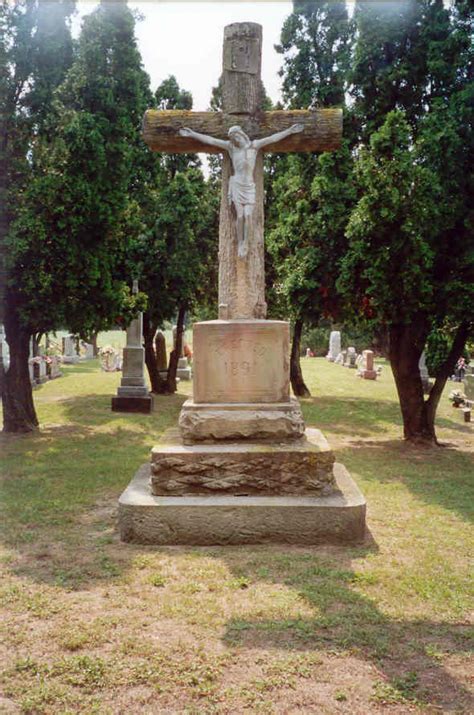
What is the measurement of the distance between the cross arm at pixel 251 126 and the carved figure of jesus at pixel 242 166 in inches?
2.5

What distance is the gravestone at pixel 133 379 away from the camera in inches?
556

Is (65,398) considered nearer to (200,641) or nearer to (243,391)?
(243,391)

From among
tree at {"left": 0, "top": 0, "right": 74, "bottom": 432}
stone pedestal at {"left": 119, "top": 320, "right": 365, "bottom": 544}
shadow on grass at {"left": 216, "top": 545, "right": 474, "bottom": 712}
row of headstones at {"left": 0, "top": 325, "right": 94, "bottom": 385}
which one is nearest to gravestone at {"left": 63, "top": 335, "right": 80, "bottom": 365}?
row of headstones at {"left": 0, "top": 325, "right": 94, "bottom": 385}

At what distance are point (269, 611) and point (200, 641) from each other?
559mm

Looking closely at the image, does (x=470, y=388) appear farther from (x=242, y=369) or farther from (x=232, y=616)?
(x=232, y=616)

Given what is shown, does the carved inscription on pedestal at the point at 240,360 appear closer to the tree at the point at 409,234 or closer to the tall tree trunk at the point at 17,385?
the tree at the point at 409,234

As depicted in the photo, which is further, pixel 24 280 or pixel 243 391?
pixel 24 280

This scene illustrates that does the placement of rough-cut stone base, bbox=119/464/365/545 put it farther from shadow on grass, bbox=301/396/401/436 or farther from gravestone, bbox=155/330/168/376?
gravestone, bbox=155/330/168/376

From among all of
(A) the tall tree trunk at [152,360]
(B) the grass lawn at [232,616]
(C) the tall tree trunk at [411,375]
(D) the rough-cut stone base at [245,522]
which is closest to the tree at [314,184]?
(C) the tall tree trunk at [411,375]

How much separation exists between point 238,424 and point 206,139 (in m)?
2.77

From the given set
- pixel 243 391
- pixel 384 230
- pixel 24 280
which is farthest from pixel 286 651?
pixel 24 280

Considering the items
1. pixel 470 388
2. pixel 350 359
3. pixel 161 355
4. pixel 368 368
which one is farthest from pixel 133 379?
pixel 350 359

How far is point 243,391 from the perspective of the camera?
5594 mm

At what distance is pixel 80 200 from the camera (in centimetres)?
961
